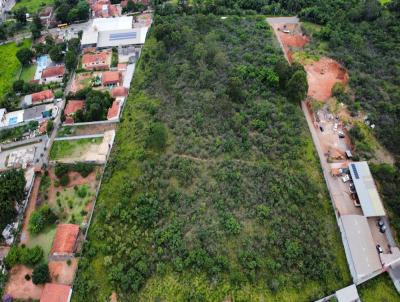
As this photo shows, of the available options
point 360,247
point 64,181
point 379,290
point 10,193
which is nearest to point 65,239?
point 64,181

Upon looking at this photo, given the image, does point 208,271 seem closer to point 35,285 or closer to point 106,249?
point 106,249

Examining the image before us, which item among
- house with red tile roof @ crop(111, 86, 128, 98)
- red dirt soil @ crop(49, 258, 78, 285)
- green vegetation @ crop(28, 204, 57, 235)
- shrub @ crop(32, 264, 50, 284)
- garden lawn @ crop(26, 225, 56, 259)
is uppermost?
house with red tile roof @ crop(111, 86, 128, 98)

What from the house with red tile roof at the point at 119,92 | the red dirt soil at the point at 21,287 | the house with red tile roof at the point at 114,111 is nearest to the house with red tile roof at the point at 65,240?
the red dirt soil at the point at 21,287

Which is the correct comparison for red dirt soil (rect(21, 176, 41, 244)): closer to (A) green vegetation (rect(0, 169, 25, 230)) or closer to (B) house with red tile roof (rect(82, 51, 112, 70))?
(A) green vegetation (rect(0, 169, 25, 230))

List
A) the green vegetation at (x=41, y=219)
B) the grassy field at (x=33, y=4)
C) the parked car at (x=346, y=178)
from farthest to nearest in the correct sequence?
the grassy field at (x=33, y=4) → the parked car at (x=346, y=178) → the green vegetation at (x=41, y=219)

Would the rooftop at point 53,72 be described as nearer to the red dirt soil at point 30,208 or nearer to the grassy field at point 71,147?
the grassy field at point 71,147

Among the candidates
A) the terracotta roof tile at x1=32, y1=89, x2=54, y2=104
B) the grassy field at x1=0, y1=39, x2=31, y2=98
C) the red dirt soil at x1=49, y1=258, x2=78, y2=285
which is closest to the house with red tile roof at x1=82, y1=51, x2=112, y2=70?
the terracotta roof tile at x1=32, y1=89, x2=54, y2=104
